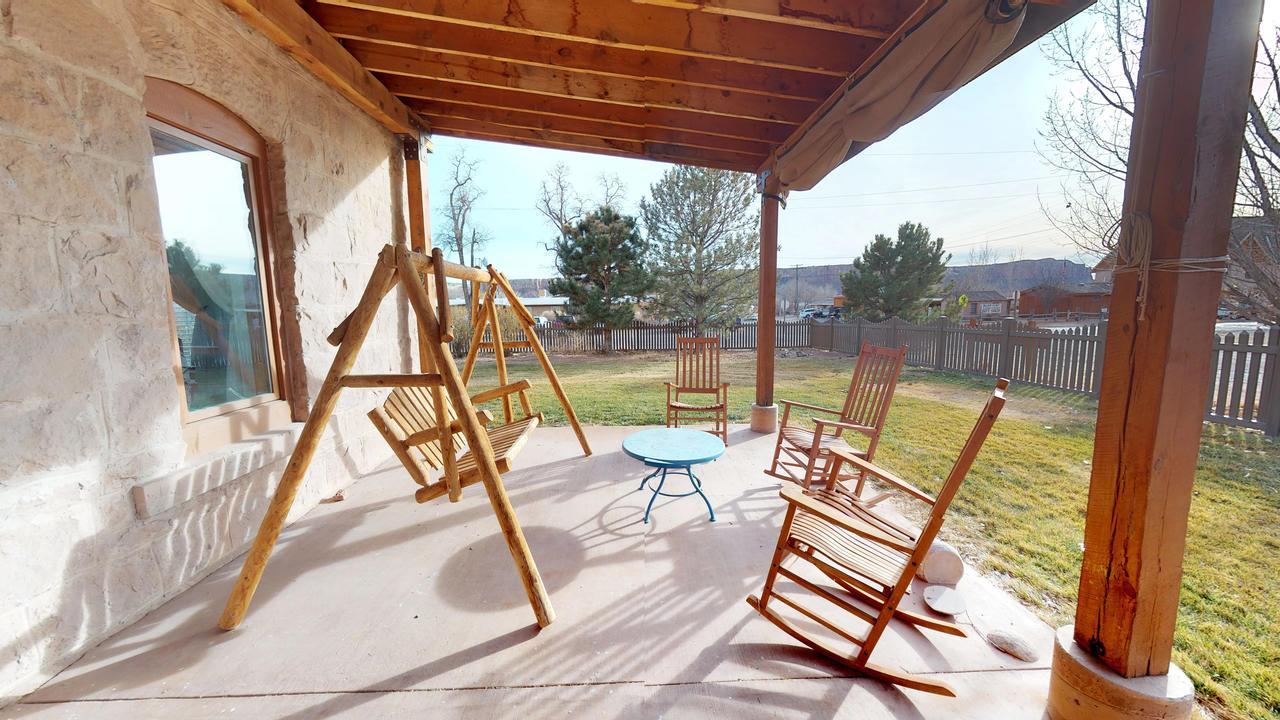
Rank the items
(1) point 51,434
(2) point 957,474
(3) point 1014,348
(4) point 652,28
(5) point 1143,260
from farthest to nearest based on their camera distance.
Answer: (3) point 1014,348 < (4) point 652,28 < (1) point 51,434 < (2) point 957,474 < (5) point 1143,260

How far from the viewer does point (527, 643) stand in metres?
1.72

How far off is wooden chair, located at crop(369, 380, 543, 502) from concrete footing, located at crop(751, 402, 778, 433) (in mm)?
2329

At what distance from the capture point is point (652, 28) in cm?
250

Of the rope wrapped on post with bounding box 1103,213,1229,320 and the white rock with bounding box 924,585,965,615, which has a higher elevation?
the rope wrapped on post with bounding box 1103,213,1229,320

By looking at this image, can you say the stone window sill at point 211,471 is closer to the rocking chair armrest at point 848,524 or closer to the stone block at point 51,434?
the stone block at point 51,434

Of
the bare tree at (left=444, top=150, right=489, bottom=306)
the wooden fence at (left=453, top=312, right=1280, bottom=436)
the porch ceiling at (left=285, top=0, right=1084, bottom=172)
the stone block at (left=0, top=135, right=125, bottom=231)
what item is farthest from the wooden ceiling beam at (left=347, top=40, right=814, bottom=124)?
the bare tree at (left=444, top=150, right=489, bottom=306)

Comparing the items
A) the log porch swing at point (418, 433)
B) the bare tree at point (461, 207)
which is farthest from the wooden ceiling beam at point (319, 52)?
the bare tree at point (461, 207)

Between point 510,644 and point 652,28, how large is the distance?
3.15m

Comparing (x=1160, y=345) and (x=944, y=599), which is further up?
(x=1160, y=345)

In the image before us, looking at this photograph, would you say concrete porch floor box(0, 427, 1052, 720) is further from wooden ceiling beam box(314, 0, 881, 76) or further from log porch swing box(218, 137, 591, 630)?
wooden ceiling beam box(314, 0, 881, 76)

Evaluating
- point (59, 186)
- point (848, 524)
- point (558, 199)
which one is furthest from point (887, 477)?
point (558, 199)

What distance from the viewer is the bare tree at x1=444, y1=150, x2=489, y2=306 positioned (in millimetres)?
18938

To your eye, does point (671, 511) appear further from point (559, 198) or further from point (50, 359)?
point (559, 198)

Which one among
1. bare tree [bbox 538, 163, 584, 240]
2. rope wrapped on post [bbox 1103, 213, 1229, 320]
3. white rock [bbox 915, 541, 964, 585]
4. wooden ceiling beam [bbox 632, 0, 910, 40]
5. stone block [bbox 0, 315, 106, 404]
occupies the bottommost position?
white rock [bbox 915, 541, 964, 585]
